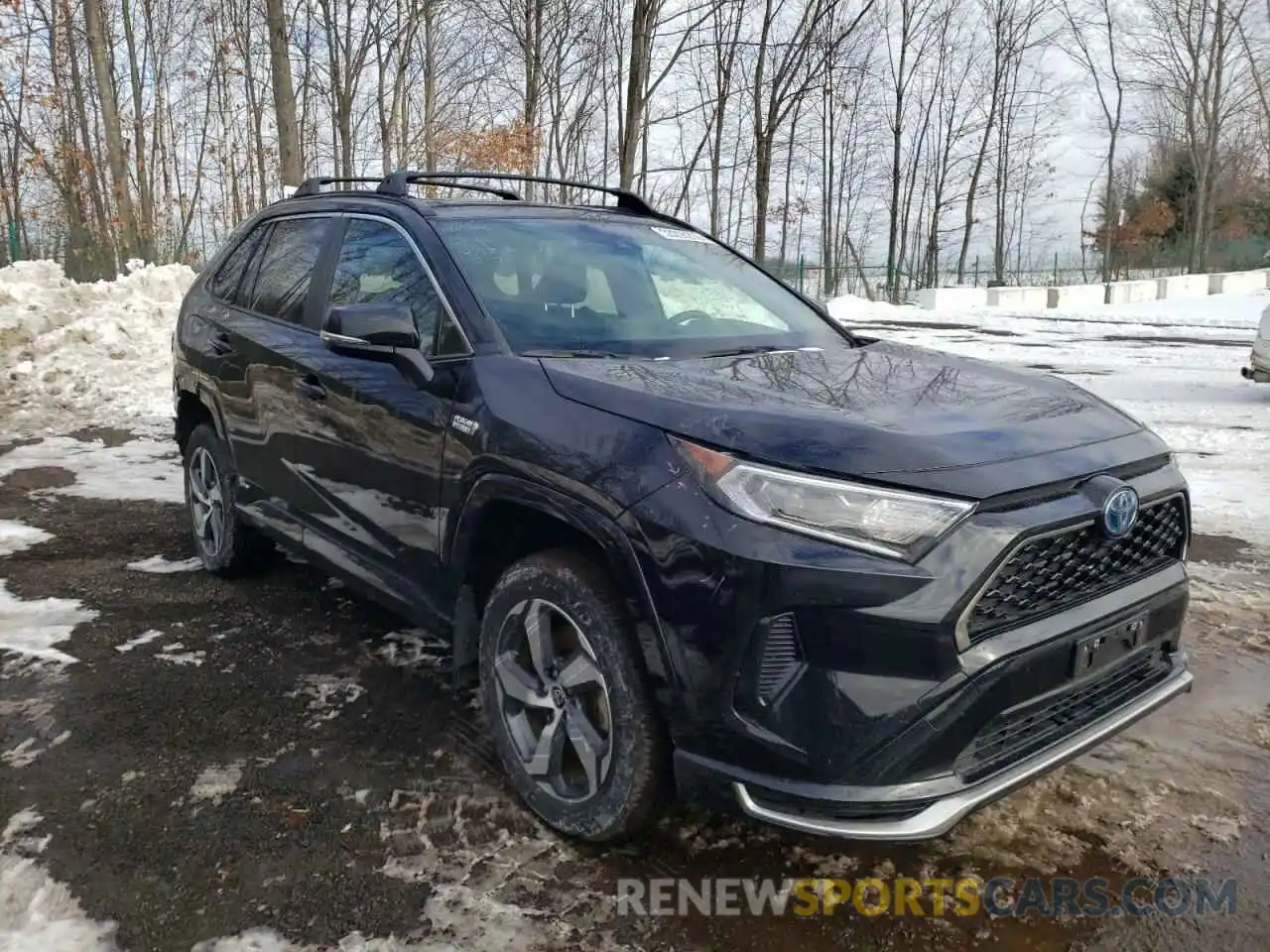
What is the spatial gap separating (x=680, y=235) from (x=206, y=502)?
9.16ft

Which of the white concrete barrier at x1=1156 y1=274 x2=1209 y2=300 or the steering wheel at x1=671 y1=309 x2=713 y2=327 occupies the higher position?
the white concrete barrier at x1=1156 y1=274 x2=1209 y2=300

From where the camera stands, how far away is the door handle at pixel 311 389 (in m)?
3.73

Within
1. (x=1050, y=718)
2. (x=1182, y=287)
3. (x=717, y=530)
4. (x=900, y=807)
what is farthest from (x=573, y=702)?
(x=1182, y=287)

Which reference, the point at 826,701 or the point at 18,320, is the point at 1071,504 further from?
the point at 18,320

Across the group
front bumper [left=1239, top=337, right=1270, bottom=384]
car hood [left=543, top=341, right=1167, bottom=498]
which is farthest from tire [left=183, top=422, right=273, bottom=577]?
front bumper [left=1239, top=337, right=1270, bottom=384]

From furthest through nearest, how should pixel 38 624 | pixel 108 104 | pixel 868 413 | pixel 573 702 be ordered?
pixel 108 104 → pixel 38 624 → pixel 573 702 → pixel 868 413

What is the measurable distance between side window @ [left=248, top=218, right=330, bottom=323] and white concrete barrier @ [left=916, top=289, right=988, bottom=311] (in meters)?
27.6

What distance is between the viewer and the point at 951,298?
3062 cm

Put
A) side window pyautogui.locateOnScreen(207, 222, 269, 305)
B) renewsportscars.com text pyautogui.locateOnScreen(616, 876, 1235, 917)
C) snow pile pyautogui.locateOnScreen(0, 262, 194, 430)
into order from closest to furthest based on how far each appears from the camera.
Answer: renewsportscars.com text pyautogui.locateOnScreen(616, 876, 1235, 917) < side window pyautogui.locateOnScreen(207, 222, 269, 305) < snow pile pyautogui.locateOnScreen(0, 262, 194, 430)

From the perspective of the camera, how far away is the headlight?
2.18m

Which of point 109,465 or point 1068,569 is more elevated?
point 1068,569

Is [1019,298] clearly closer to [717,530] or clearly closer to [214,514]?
[214,514]

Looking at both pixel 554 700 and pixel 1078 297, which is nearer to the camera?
pixel 554 700

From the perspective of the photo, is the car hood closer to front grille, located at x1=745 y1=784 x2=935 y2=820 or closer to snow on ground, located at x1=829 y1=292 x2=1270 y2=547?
front grille, located at x1=745 y1=784 x2=935 y2=820
